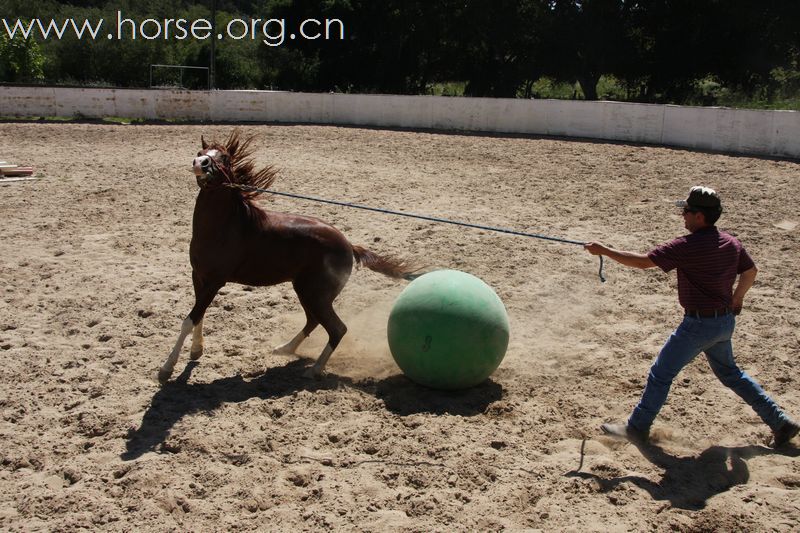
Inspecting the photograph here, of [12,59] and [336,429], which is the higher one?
[12,59]

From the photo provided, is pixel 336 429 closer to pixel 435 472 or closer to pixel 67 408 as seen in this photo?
pixel 435 472

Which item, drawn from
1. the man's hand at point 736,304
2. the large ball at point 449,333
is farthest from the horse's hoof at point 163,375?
the man's hand at point 736,304

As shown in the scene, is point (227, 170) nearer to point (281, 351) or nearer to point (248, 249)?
point (248, 249)

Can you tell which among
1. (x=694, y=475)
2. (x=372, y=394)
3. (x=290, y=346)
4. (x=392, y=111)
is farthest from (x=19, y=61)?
(x=694, y=475)

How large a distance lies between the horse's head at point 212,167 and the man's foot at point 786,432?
4.39 m

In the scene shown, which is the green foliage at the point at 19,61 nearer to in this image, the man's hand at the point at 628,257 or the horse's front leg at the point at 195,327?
the horse's front leg at the point at 195,327

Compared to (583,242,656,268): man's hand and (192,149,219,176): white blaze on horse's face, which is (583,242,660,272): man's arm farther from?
(192,149,219,176): white blaze on horse's face

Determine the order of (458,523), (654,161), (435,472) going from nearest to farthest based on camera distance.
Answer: (458,523) → (435,472) → (654,161)

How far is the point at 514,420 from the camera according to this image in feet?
18.1

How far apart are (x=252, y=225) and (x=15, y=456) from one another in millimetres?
2431

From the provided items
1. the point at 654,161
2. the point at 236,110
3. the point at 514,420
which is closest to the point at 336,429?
the point at 514,420

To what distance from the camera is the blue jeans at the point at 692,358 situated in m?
4.98

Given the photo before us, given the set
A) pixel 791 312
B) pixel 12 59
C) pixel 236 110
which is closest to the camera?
pixel 791 312

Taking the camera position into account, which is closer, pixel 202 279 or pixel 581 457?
pixel 581 457
